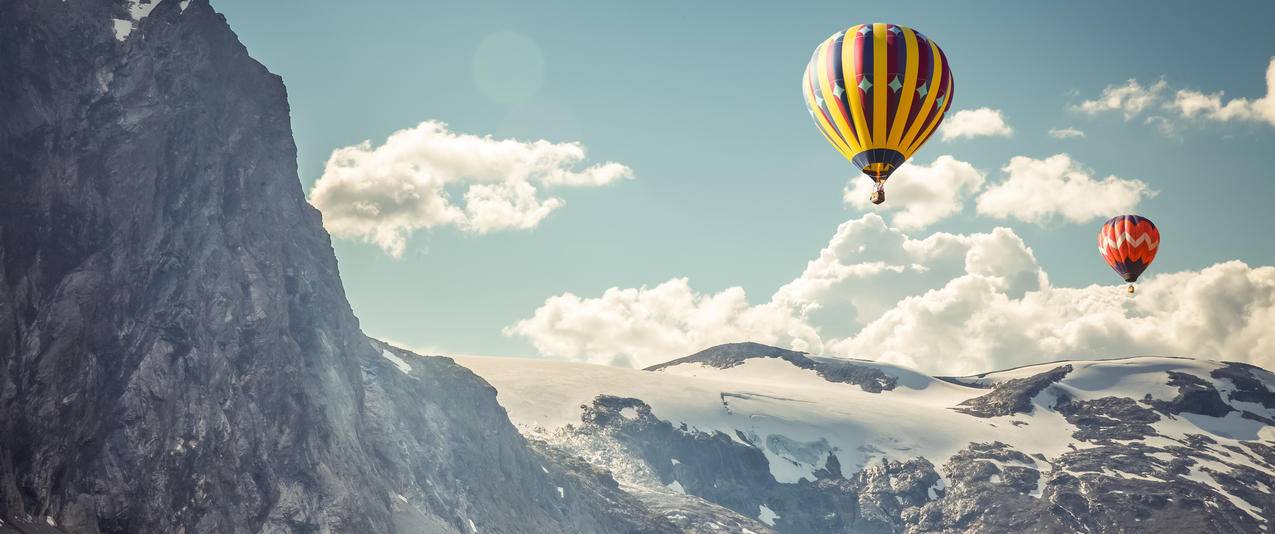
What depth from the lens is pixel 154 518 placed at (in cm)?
8519

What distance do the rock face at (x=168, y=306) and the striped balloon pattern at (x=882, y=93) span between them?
199ft

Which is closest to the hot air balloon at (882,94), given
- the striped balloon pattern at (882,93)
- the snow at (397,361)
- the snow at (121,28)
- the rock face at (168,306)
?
the striped balloon pattern at (882,93)

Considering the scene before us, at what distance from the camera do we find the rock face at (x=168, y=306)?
82.7 meters

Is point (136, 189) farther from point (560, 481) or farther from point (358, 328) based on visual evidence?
point (560, 481)

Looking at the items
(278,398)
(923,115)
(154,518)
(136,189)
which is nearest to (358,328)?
(278,398)

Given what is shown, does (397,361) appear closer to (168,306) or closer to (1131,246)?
(168,306)

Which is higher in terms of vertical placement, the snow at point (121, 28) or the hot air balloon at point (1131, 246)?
the snow at point (121, 28)

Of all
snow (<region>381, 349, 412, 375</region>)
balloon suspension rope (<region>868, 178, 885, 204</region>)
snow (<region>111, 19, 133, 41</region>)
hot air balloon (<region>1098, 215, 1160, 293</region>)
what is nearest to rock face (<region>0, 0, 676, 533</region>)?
snow (<region>111, 19, 133, 41</region>)

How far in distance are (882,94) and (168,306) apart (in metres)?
67.3

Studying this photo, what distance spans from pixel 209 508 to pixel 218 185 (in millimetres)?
35065

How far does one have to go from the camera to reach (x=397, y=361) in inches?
6181

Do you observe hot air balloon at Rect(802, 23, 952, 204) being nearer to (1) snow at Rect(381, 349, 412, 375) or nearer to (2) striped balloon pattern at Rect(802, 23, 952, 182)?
(2) striped balloon pattern at Rect(802, 23, 952, 182)

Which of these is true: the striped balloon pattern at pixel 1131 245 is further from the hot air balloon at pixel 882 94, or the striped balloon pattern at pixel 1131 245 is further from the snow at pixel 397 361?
the snow at pixel 397 361

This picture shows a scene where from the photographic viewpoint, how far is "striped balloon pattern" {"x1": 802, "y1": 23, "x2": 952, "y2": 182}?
70.2 m
